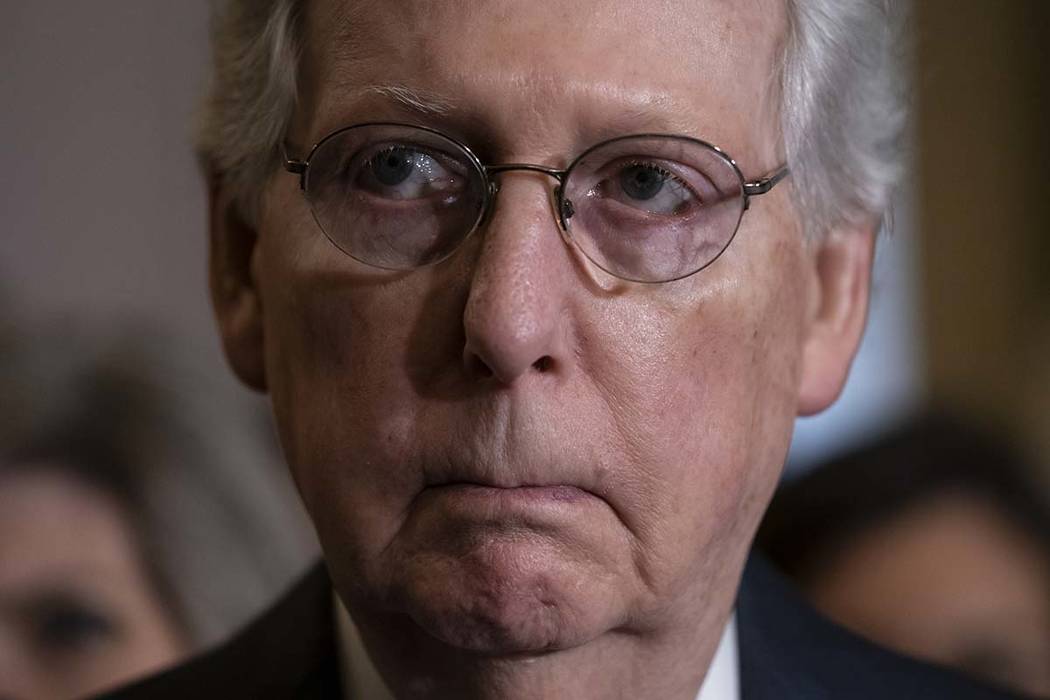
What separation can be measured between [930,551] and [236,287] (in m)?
1.70

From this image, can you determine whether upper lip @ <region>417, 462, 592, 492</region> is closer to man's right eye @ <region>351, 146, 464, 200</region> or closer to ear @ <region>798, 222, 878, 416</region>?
man's right eye @ <region>351, 146, 464, 200</region>

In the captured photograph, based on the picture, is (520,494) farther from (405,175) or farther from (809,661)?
(809,661)

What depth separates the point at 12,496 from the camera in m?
2.55

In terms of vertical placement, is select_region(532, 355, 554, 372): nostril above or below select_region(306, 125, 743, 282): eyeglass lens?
below

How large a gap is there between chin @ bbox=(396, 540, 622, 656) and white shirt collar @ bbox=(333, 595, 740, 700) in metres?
0.25

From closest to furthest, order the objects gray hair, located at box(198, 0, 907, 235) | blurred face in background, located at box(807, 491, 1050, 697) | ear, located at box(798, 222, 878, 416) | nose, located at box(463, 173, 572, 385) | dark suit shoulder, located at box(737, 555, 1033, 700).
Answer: nose, located at box(463, 173, 572, 385), gray hair, located at box(198, 0, 907, 235), ear, located at box(798, 222, 878, 416), dark suit shoulder, located at box(737, 555, 1033, 700), blurred face in background, located at box(807, 491, 1050, 697)

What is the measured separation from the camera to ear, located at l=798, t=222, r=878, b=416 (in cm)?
161

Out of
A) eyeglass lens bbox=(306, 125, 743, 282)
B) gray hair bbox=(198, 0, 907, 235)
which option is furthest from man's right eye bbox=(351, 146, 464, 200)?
gray hair bbox=(198, 0, 907, 235)

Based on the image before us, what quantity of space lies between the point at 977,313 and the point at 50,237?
2302mm

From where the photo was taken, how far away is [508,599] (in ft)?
4.23

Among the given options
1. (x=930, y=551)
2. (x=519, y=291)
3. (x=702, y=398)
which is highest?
(x=519, y=291)

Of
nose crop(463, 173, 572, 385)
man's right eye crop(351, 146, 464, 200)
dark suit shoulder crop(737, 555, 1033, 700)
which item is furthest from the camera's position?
dark suit shoulder crop(737, 555, 1033, 700)

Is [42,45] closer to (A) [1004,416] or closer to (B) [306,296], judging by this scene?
(B) [306,296]

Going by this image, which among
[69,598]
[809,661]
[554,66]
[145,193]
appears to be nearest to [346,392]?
[554,66]
